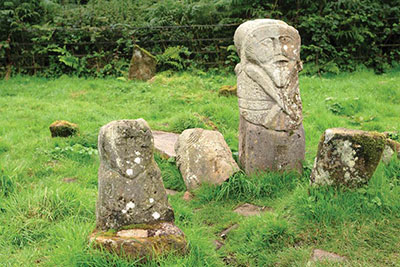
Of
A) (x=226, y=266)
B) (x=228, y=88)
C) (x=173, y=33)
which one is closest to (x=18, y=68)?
(x=173, y=33)

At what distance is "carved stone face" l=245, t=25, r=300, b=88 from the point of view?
18.4ft

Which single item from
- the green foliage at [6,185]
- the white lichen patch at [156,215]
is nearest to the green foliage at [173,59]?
the green foliage at [6,185]

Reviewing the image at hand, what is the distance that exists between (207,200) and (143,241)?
193 centimetres

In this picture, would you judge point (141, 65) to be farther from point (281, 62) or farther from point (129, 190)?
point (129, 190)

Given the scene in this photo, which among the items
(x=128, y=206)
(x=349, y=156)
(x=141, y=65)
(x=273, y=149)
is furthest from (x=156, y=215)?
(x=141, y=65)

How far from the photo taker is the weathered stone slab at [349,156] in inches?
165

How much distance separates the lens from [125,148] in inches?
145

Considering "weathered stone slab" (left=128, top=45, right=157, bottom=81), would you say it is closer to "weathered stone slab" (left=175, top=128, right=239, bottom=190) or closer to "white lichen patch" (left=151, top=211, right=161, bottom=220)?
"weathered stone slab" (left=175, top=128, right=239, bottom=190)

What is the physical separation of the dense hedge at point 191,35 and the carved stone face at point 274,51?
265 inches

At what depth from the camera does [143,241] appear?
3.51 m

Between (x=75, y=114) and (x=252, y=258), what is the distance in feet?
18.7

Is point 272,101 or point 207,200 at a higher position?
point 272,101

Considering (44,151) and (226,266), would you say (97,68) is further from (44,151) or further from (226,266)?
(226,266)

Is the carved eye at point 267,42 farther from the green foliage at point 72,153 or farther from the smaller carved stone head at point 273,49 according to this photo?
the green foliage at point 72,153
